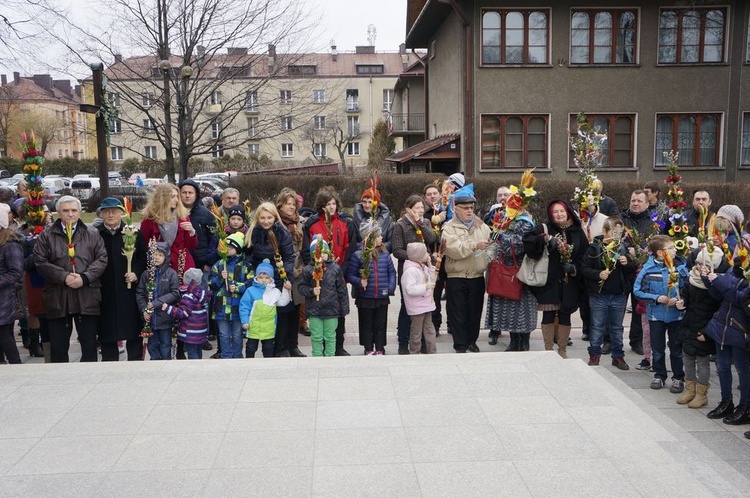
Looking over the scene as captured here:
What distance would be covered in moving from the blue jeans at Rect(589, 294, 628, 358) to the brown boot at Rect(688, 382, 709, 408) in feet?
4.28

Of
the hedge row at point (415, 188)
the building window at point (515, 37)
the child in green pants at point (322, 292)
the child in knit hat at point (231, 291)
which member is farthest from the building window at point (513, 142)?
the child in knit hat at point (231, 291)

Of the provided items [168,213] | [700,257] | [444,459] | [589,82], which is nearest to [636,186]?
[589,82]

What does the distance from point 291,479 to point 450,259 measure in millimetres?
4340

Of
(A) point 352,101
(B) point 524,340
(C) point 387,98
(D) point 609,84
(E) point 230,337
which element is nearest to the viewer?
(E) point 230,337

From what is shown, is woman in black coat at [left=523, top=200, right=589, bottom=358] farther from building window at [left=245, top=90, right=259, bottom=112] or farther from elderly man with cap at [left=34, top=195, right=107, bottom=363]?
building window at [left=245, top=90, right=259, bottom=112]

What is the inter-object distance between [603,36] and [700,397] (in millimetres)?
18412

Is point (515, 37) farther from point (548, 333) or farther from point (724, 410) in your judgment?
point (724, 410)

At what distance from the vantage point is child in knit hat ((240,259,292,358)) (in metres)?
7.42

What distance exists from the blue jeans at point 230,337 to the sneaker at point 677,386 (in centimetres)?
459

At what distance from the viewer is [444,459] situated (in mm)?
4676

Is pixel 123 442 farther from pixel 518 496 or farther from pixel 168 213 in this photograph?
pixel 168 213

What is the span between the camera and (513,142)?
75.9 feet

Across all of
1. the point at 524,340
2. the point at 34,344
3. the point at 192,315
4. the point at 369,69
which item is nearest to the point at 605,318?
the point at 524,340

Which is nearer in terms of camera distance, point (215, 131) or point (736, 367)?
point (736, 367)
